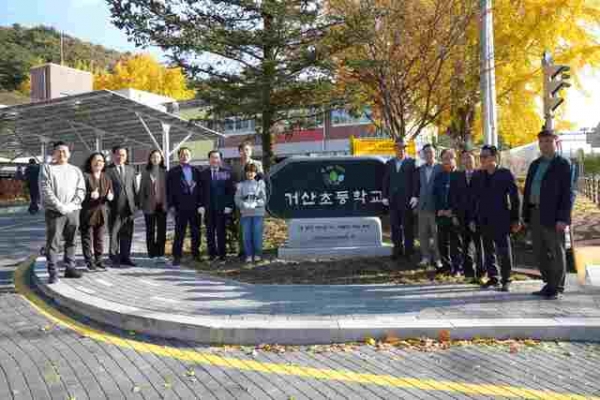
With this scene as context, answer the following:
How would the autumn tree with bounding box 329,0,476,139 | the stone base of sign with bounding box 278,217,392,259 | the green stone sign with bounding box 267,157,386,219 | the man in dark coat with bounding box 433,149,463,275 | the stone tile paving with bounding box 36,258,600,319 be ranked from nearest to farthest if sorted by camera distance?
the stone tile paving with bounding box 36,258,600,319 → the man in dark coat with bounding box 433,149,463,275 → the stone base of sign with bounding box 278,217,392,259 → the green stone sign with bounding box 267,157,386,219 → the autumn tree with bounding box 329,0,476,139

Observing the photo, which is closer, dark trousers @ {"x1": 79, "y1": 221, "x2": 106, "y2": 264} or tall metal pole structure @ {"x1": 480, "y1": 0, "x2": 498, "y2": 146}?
dark trousers @ {"x1": 79, "y1": 221, "x2": 106, "y2": 264}

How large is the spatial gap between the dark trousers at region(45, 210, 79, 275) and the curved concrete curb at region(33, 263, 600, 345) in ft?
7.68

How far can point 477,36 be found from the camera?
45.3ft

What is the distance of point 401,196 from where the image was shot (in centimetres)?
754

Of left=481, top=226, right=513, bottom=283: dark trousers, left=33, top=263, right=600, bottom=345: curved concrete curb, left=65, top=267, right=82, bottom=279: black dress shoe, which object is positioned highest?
left=481, top=226, right=513, bottom=283: dark trousers

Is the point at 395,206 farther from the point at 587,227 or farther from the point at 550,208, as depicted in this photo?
the point at 587,227

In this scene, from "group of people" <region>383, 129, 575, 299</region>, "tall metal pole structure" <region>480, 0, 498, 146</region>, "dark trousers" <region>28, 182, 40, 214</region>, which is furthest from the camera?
"dark trousers" <region>28, 182, 40, 214</region>

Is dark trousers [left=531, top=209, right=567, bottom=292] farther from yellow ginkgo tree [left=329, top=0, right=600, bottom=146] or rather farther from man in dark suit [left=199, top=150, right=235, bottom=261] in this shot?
yellow ginkgo tree [left=329, top=0, right=600, bottom=146]

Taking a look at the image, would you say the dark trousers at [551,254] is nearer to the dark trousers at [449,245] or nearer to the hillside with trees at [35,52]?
the dark trousers at [449,245]

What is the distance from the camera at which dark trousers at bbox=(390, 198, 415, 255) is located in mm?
7531

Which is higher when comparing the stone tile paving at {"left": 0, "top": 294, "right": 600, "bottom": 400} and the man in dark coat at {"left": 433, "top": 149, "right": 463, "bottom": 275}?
the man in dark coat at {"left": 433, "top": 149, "right": 463, "bottom": 275}

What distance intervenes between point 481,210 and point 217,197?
404cm

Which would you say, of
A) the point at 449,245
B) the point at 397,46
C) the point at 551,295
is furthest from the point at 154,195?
the point at 397,46

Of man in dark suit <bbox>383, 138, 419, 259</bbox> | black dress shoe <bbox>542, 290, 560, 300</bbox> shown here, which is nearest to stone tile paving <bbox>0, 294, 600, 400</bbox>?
black dress shoe <bbox>542, 290, 560, 300</bbox>
